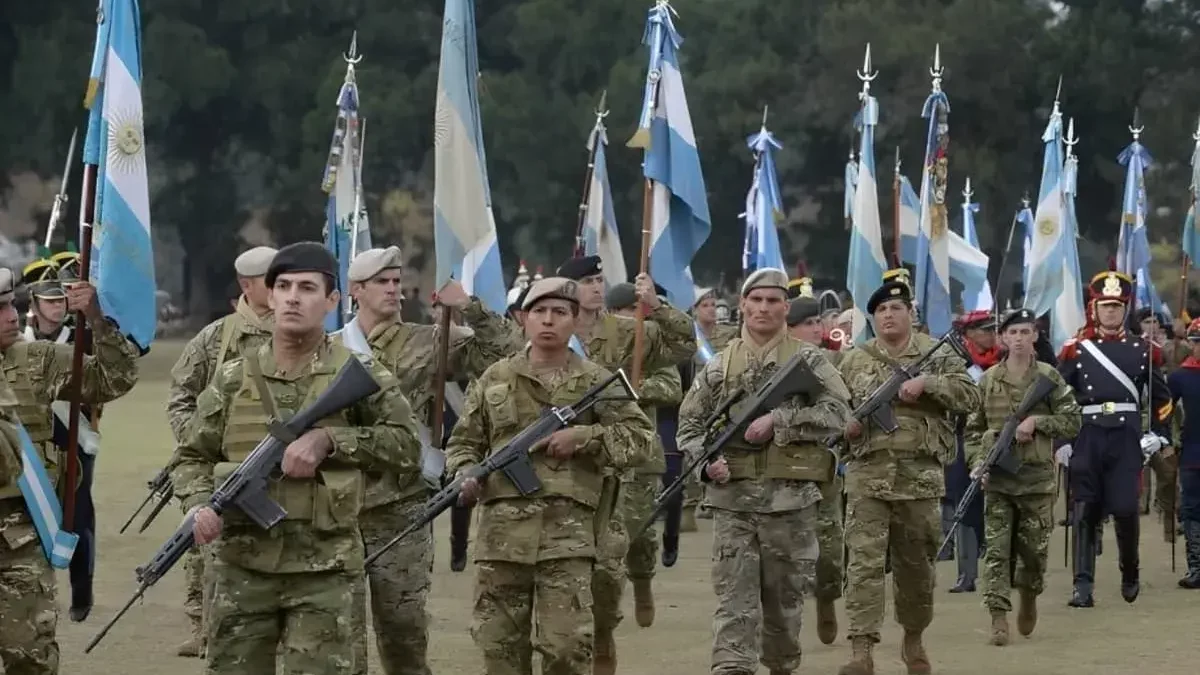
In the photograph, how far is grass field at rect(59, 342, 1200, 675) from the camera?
38.9 feet

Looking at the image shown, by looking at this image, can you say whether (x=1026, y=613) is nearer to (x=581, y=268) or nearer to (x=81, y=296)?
(x=581, y=268)

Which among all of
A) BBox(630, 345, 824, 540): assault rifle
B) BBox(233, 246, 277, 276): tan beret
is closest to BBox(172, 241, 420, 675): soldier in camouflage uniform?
BBox(233, 246, 277, 276): tan beret

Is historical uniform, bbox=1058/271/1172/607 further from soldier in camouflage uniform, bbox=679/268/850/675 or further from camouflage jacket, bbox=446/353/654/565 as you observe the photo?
camouflage jacket, bbox=446/353/654/565

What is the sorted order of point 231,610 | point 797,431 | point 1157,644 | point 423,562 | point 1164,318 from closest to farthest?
point 231,610 → point 423,562 → point 797,431 → point 1157,644 → point 1164,318

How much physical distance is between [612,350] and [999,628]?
274 cm

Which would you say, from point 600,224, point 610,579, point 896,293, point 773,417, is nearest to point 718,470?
point 773,417

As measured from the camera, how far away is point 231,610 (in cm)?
734

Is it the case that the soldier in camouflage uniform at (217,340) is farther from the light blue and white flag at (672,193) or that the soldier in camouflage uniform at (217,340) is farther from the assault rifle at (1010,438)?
the assault rifle at (1010,438)

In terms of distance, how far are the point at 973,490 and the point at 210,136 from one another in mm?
46270

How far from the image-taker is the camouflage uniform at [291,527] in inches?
287

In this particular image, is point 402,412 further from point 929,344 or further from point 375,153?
point 375,153

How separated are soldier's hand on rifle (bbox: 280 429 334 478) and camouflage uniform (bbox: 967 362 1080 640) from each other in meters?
6.60

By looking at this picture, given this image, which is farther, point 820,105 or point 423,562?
point 820,105

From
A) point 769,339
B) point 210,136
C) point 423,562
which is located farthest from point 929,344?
point 210,136
